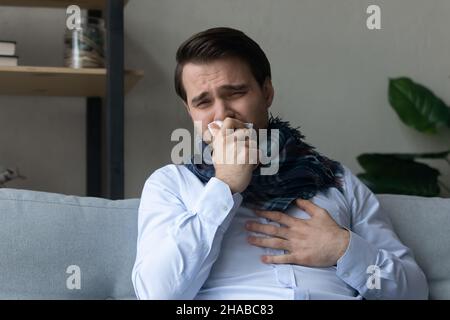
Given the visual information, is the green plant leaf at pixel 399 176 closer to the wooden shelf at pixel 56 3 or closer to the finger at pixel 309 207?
the wooden shelf at pixel 56 3

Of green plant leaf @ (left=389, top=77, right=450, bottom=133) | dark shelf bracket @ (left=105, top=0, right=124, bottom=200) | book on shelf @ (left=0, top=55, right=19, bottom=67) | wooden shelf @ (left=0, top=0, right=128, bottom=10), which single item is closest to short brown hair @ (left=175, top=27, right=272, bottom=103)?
dark shelf bracket @ (left=105, top=0, right=124, bottom=200)

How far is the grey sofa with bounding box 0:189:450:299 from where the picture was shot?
1502 mm

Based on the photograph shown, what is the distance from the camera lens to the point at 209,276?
4.50ft

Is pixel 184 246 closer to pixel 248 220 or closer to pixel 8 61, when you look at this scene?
pixel 248 220

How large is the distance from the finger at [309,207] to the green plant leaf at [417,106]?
4.41ft

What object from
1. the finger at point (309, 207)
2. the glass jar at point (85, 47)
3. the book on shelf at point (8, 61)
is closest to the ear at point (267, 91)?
the finger at point (309, 207)

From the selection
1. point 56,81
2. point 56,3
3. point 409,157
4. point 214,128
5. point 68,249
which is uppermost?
point 56,3

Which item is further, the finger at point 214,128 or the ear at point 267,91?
the ear at point 267,91

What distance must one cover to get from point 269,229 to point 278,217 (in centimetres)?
4

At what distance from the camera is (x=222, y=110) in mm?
1450


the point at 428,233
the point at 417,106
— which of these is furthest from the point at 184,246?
the point at 417,106

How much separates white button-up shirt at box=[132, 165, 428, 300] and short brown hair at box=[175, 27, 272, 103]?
22cm

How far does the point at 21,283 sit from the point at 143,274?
0.32 m

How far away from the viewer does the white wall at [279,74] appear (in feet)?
8.20
